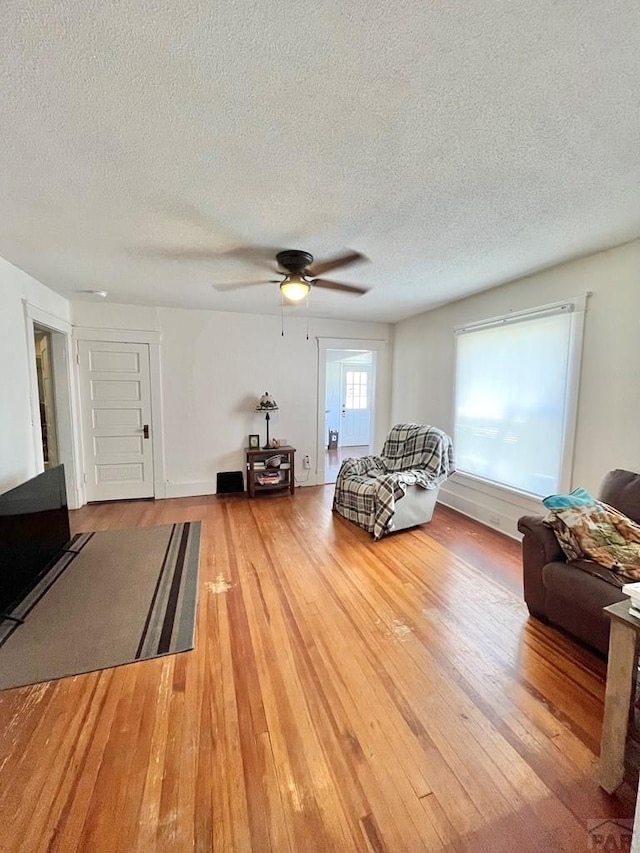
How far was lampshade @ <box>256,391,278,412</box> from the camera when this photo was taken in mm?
4902

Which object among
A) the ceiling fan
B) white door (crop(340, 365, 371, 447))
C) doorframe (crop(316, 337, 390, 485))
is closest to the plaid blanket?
doorframe (crop(316, 337, 390, 485))

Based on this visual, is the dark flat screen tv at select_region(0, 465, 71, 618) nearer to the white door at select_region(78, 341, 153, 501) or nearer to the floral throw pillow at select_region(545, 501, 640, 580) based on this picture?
the white door at select_region(78, 341, 153, 501)

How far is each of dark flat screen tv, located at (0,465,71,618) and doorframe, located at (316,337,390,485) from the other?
3.29m

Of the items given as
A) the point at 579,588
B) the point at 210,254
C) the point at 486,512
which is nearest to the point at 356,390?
the point at 486,512

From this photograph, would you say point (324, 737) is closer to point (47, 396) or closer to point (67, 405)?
point (67, 405)

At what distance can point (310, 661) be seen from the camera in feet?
6.19

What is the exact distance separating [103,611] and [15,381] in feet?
6.74

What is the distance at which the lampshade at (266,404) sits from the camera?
4.90 metres

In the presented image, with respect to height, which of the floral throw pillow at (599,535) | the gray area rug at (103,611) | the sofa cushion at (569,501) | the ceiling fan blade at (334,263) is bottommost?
the gray area rug at (103,611)

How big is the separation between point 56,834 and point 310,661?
1.09m

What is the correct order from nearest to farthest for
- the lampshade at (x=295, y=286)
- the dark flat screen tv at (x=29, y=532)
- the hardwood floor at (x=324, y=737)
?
the hardwood floor at (x=324, y=737) < the dark flat screen tv at (x=29, y=532) < the lampshade at (x=295, y=286)

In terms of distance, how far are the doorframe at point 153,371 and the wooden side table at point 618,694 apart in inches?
183

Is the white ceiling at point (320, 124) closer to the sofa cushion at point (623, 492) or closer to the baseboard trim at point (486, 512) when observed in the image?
the sofa cushion at point (623, 492)

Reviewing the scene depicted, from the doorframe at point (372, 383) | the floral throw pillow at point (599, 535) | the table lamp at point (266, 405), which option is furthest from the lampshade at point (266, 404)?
the floral throw pillow at point (599, 535)
